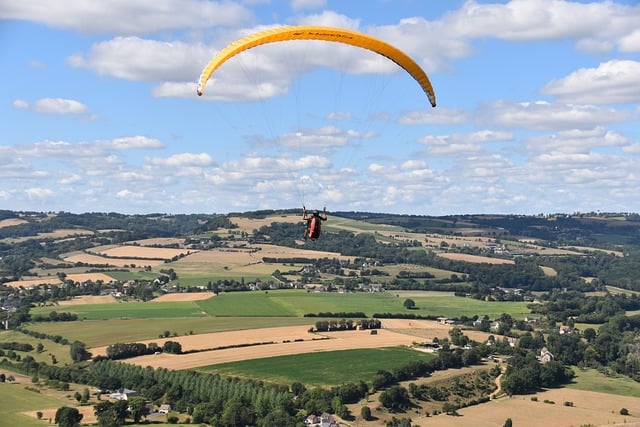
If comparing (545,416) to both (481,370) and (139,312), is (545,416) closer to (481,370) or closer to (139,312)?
(481,370)

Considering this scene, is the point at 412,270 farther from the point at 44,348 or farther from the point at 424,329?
the point at 44,348

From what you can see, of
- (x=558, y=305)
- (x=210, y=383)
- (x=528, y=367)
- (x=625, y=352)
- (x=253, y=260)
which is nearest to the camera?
(x=210, y=383)

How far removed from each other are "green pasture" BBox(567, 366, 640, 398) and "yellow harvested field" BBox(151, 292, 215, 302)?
6399 centimetres

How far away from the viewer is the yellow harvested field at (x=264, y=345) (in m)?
84.0

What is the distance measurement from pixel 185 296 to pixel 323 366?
58208 millimetres

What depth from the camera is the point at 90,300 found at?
133125 millimetres

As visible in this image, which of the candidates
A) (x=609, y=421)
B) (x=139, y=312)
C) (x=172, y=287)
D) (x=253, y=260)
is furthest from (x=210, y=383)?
(x=253, y=260)

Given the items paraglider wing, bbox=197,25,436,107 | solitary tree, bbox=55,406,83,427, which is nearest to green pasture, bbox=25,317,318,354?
solitary tree, bbox=55,406,83,427

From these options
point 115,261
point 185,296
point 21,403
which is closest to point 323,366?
point 21,403

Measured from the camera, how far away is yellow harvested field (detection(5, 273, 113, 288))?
496 ft

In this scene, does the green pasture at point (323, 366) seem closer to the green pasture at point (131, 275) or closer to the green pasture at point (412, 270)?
the green pasture at point (131, 275)

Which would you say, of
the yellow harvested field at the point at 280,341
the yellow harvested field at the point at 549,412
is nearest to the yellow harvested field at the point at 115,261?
the yellow harvested field at the point at 280,341

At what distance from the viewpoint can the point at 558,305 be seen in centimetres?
13625

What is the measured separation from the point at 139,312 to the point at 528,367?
195 feet
